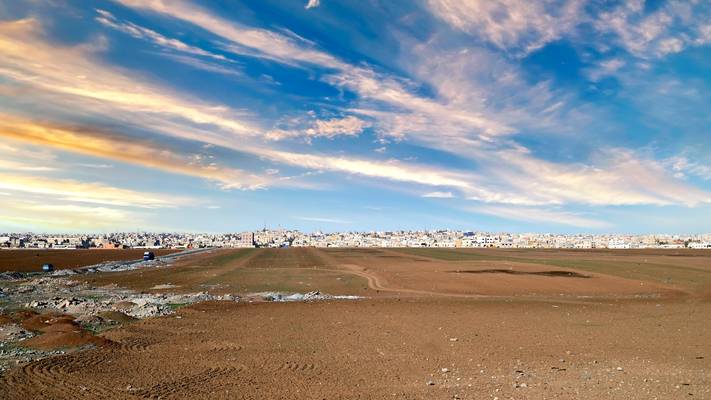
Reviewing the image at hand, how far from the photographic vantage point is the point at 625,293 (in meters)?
35.1

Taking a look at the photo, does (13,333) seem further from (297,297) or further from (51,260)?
(51,260)

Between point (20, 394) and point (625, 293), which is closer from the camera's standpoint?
point (20, 394)

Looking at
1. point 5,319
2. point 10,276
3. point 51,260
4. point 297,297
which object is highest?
point 297,297

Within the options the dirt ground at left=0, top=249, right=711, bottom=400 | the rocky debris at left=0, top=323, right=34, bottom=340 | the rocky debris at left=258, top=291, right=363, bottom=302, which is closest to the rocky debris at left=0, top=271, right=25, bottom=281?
the rocky debris at left=258, top=291, right=363, bottom=302

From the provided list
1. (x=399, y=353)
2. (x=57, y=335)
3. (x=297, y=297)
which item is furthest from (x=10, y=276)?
(x=399, y=353)

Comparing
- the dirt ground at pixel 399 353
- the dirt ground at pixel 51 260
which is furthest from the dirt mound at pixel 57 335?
the dirt ground at pixel 51 260

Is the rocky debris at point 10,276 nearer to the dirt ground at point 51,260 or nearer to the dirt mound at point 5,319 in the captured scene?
the dirt ground at point 51,260

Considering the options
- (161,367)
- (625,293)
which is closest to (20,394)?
(161,367)

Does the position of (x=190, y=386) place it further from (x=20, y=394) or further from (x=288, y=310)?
(x=288, y=310)

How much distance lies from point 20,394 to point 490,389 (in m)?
11.2

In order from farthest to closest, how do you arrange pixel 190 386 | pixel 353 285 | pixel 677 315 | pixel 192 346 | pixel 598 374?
pixel 353 285
pixel 677 315
pixel 192 346
pixel 598 374
pixel 190 386

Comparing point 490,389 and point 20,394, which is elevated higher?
point 490,389

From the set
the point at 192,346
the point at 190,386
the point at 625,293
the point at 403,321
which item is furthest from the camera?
the point at 625,293

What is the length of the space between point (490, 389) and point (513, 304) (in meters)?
18.0
